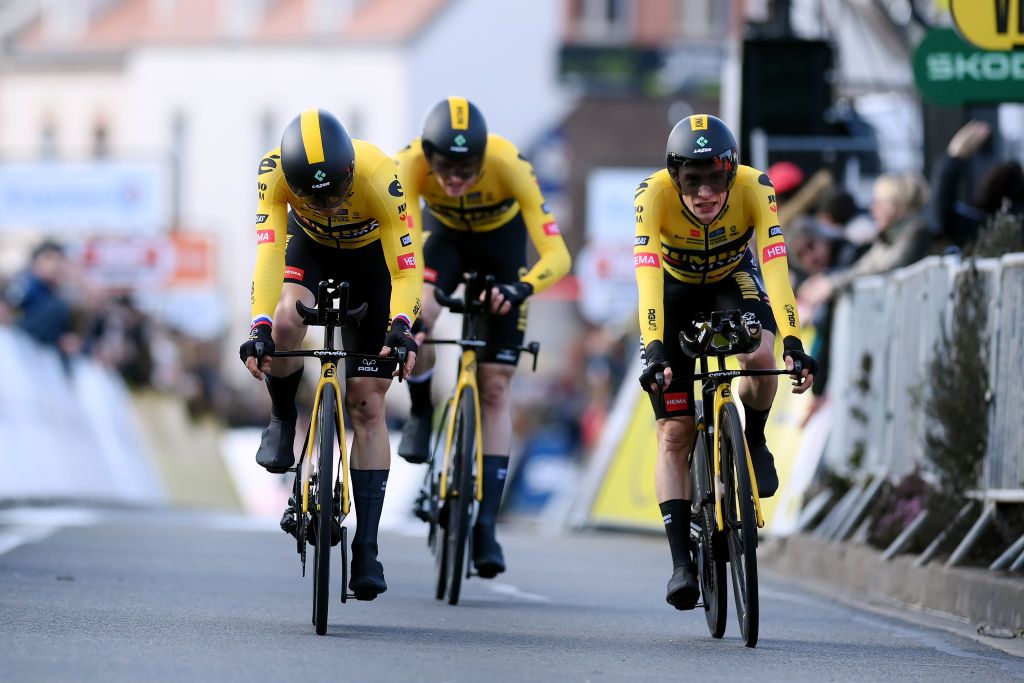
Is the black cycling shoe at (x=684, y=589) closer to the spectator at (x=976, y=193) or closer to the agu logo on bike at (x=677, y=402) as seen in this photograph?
the agu logo on bike at (x=677, y=402)

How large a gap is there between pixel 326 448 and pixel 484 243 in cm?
305

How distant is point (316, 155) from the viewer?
9922mm

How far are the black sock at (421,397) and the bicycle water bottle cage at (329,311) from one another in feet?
8.22

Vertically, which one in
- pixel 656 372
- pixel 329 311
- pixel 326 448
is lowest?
pixel 326 448

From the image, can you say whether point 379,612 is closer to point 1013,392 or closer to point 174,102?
point 1013,392

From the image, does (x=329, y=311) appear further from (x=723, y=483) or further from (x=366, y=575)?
(x=723, y=483)

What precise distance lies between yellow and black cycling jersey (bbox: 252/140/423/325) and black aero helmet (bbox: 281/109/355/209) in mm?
298

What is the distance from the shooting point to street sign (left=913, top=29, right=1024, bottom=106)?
13.6 meters

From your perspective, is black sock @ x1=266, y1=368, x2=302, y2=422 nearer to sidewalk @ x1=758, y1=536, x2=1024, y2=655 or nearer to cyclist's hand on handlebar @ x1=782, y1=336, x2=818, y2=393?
cyclist's hand on handlebar @ x1=782, y1=336, x2=818, y2=393

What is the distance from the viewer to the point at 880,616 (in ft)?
39.9

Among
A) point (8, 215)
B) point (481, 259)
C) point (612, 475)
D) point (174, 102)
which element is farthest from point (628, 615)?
point (174, 102)

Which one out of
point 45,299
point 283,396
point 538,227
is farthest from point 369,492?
point 45,299

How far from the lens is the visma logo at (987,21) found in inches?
522

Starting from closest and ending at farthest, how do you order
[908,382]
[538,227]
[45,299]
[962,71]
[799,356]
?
[799,356]
[538,227]
[962,71]
[908,382]
[45,299]
